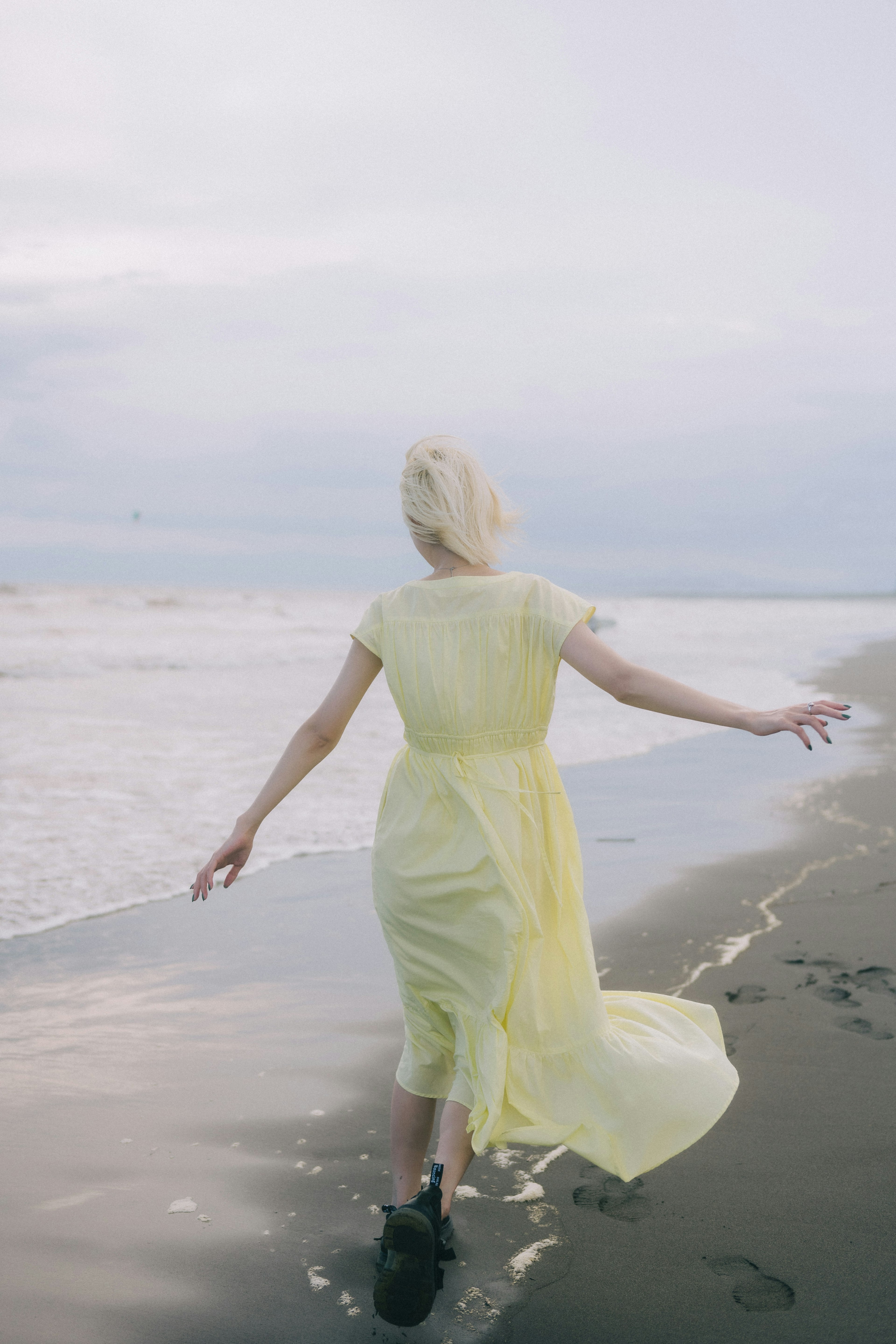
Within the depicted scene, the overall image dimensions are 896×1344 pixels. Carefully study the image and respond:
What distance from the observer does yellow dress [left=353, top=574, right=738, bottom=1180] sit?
7.95 ft

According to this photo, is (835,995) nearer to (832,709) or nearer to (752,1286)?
(752,1286)

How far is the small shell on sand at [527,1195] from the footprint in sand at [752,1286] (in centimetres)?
48

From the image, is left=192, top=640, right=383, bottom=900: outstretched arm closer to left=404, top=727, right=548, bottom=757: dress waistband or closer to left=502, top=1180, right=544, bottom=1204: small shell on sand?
left=404, top=727, right=548, bottom=757: dress waistband

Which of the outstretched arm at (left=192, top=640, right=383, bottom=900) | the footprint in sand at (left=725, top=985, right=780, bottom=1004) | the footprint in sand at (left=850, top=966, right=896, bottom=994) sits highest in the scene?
the outstretched arm at (left=192, top=640, right=383, bottom=900)

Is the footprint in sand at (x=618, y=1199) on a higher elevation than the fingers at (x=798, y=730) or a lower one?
lower

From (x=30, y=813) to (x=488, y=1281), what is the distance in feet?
18.9

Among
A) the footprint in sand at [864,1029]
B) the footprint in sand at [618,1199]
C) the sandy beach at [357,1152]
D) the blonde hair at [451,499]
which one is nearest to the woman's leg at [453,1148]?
the sandy beach at [357,1152]

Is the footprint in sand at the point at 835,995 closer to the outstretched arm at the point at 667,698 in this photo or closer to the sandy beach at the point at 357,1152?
the sandy beach at the point at 357,1152

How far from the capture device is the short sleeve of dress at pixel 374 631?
257 centimetres

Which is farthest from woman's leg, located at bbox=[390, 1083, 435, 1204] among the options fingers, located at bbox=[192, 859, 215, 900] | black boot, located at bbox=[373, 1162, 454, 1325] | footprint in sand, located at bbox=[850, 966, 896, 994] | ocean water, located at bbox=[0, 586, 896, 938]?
ocean water, located at bbox=[0, 586, 896, 938]

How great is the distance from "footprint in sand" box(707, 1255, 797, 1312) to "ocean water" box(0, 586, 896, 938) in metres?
3.66

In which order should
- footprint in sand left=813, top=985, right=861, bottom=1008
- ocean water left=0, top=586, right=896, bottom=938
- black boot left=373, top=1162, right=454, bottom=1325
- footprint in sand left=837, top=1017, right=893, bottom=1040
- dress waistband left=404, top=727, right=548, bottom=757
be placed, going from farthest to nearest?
ocean water left=0, top=586, right=896, bottom=938 < footprint in sand left=813, top=985, right=861, bottom=1008 < footprint in sand left=837, top=1017, right=893, bottom=1040 < dress waistband left=404, top=727, right=548, bottom=757 < black boot left=373, top=1162, right=454, bottom=1325

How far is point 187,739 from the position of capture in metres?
10.8

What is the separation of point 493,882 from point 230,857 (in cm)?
71
